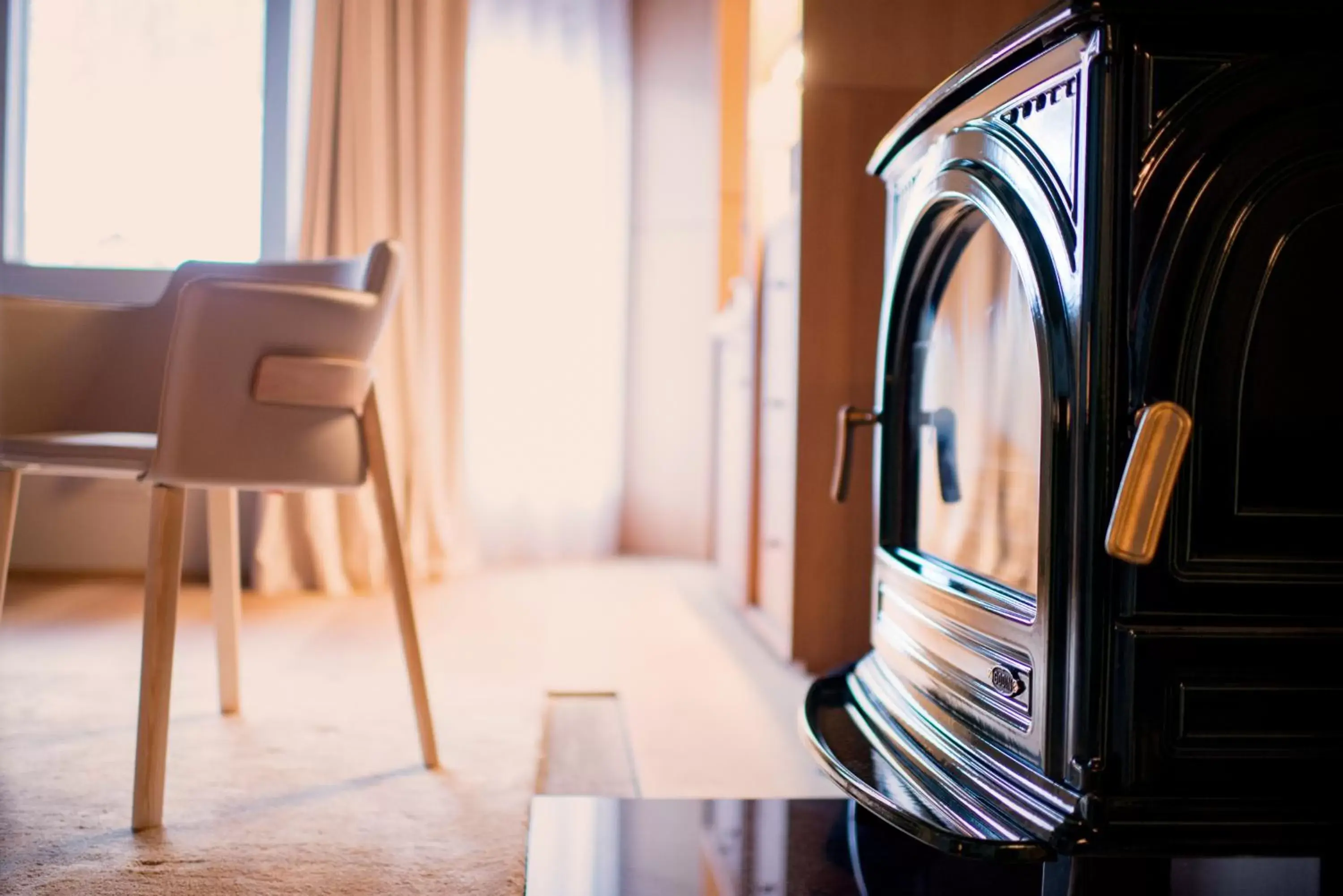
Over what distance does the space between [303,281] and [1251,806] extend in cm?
148

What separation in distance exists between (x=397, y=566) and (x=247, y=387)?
0.32 metres

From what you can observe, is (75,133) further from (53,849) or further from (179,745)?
(53,849)

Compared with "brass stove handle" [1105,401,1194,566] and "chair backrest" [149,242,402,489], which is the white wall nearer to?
"chair backrest" [149,242,402,489]

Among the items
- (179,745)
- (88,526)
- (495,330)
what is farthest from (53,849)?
(495,330)

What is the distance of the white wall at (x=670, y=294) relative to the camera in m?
3.92

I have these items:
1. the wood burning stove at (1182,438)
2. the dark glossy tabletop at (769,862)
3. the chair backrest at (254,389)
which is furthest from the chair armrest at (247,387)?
the wood burning stove at (1182,438)

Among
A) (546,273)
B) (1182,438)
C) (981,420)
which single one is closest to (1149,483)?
(1182,438)

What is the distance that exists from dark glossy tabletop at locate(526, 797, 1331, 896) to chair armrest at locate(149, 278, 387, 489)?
21.8 inches

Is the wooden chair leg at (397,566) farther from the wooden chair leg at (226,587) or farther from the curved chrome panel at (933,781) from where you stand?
the curved chrome panel at (933,781)

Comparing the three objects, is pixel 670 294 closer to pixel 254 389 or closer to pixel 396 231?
pixel 396 231

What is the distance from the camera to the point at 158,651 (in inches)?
49.9

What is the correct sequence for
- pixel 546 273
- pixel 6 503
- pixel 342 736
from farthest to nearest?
pixel 546 273 → pixel 342 736 → pixel 6 503

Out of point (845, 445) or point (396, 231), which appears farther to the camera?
point (396, 231)

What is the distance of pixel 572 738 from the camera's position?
1682mm
